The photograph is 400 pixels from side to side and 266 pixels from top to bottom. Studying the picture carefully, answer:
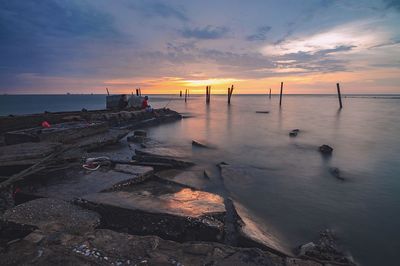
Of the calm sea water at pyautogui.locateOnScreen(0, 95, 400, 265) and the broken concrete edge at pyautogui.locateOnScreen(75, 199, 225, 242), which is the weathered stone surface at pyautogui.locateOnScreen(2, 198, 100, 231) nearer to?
the broken concrete edge at pyautogui.locateOnScreen(75, 199, 225, 242)

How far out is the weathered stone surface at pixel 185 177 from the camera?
6.22 metres

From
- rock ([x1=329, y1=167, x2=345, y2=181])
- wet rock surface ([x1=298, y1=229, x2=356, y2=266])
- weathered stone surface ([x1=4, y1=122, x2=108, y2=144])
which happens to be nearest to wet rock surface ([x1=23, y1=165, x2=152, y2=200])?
weathered stone surface ([x1=4, y1=122, x2=108, y2=144])

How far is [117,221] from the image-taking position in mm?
3682

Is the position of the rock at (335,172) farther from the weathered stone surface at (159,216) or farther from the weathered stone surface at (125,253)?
the weathered stone surface at (125,253)

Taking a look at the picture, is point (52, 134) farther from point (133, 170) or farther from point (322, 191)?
point (322, 191)

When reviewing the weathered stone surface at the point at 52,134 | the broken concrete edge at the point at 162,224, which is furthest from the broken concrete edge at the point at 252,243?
the weathered stone surface at the point at 52,134

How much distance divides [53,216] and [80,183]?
5.12 ft

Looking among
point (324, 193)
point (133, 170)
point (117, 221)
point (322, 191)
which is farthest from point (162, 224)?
point (322, 191)

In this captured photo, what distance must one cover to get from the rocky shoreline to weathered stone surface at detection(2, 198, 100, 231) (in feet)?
0.04

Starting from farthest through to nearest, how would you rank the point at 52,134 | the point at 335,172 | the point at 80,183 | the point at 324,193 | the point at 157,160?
the point at 335,172 < the point at 52,134 < the point at 157,160 < the point at 324,193 < the point at 80,183

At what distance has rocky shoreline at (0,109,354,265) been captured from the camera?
108 inches

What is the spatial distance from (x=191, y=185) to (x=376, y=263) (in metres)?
3.75

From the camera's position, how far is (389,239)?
4.54m

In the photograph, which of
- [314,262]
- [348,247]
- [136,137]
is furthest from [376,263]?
[136,137]
